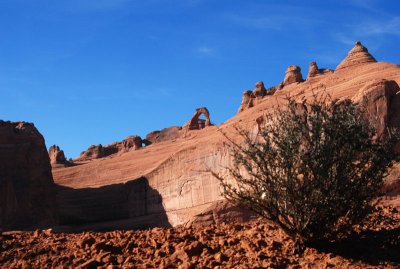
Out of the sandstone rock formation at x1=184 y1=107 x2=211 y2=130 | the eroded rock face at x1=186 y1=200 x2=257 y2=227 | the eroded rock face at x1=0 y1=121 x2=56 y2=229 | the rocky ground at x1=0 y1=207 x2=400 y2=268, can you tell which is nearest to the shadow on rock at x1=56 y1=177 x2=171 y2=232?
the eroded rock face at x1=0 y1=121 x2=56 y2=229

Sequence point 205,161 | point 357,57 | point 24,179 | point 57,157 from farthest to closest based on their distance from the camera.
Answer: point 57,157 → point 357,57 → point 24,179 → point 205,161

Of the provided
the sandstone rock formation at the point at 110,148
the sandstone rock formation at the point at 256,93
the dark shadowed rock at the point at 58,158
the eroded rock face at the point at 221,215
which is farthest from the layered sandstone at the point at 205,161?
the sandstone rock formation at the point at 110,148

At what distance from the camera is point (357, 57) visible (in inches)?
1895

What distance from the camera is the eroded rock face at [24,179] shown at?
35844 millimetres

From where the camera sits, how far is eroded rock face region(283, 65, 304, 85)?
5484cm

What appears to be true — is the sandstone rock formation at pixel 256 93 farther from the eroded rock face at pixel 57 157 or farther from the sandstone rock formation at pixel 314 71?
the eroded rock face at pixel 57 157

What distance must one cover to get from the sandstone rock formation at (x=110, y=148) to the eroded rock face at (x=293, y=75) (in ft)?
75.3

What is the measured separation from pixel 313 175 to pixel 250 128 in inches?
896

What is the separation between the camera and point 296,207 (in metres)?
9.62

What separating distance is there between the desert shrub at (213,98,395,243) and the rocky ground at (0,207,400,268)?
1.34 ft

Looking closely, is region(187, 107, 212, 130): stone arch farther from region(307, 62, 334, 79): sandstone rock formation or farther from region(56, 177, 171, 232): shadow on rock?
region(56, 177, 171, 232): shadow on rock

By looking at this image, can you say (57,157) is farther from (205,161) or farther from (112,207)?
(205,161)

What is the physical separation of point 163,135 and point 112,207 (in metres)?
35.8

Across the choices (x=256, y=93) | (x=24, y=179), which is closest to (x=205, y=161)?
(x=24, y=179)
